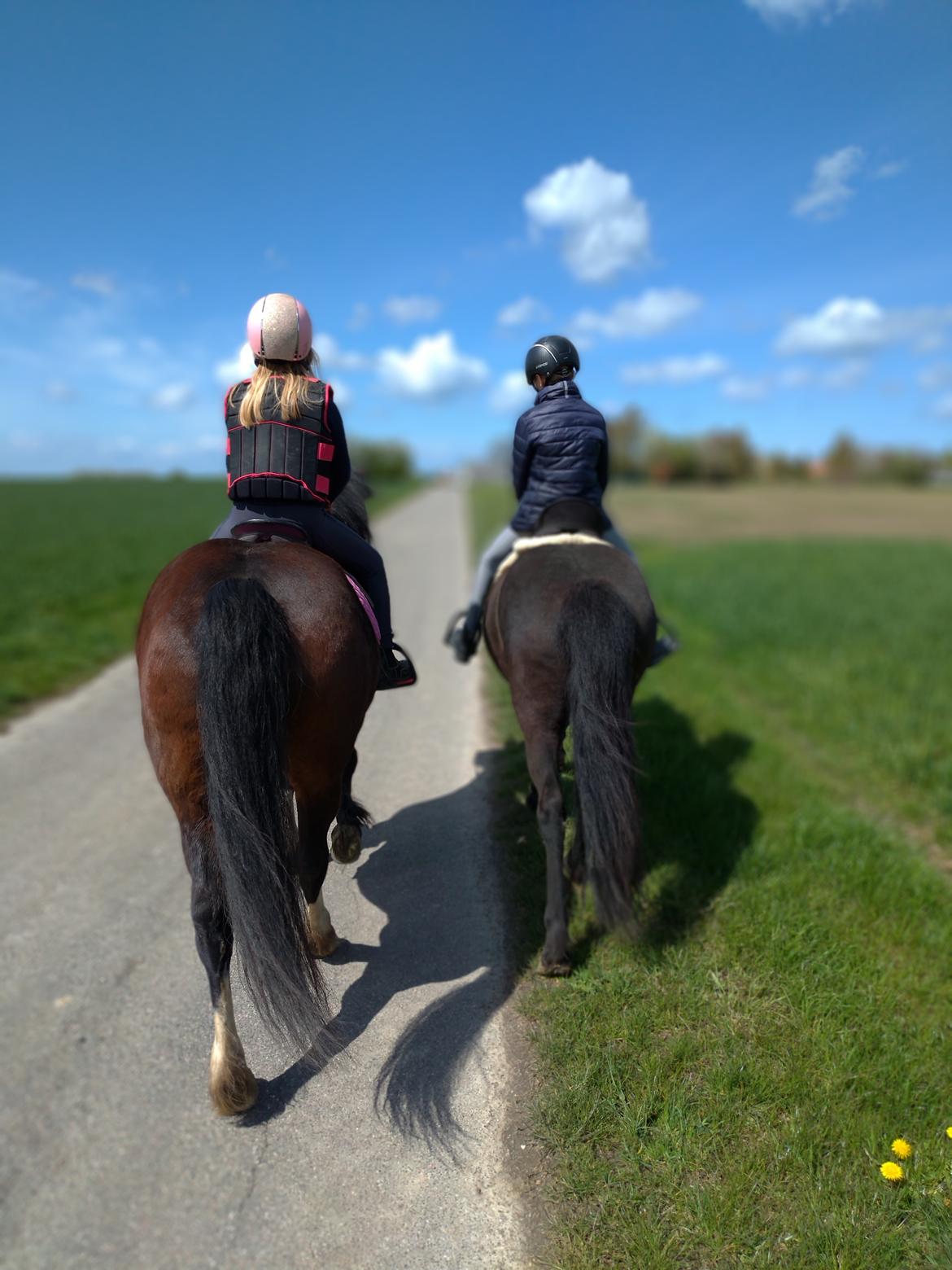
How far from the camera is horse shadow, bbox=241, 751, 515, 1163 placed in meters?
2.72

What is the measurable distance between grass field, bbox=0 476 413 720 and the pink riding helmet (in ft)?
6.98

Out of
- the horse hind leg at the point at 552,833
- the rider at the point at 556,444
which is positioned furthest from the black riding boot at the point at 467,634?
the horse hind leg at the point at 552,833

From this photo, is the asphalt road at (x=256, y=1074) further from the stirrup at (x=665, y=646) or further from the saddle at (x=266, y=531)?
the saddle at (x=266, y=531)

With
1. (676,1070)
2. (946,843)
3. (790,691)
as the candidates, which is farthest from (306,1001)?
(790,691)

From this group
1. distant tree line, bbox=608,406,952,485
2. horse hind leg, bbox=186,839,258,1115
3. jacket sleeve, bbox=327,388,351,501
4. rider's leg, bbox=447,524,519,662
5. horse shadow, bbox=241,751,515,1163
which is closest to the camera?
horse hind leg, bbox=186,839,258,1115

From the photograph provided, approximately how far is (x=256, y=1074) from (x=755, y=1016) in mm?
2071

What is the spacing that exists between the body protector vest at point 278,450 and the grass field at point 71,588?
6.91 ft

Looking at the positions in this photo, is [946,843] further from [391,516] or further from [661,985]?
[391,516]

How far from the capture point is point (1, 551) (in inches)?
749

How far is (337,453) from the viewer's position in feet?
10.6

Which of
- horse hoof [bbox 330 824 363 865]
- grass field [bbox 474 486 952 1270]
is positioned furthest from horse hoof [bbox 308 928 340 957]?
grass field [bbox 474 486 952 1270]

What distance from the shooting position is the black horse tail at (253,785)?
94.2 inches

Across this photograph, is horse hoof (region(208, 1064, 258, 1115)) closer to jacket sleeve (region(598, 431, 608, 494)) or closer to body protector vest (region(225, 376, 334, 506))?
body protector vest (region(225, 376, 334, 506))

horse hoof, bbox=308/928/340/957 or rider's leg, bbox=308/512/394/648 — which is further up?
rider's leg, bbox=308/512/394/648
